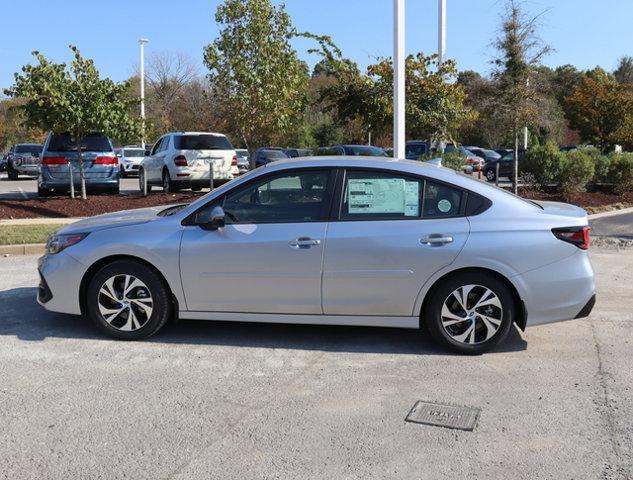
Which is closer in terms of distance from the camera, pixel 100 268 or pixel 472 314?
pixel 472 314


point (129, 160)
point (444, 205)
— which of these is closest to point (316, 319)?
point (444, 205)

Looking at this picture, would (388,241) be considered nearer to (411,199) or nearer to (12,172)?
(411,199)

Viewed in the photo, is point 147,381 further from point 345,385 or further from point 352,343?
point 352,343

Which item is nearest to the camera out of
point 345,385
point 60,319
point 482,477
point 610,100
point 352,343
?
point 482,477

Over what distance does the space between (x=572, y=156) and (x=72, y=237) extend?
15307mm

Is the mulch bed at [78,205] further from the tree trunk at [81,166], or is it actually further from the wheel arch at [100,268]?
the wheel arch at [100,268]

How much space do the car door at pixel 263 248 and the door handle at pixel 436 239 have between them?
81 cm

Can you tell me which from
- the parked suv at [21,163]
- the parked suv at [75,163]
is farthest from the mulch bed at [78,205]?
the parked suv at [21,163]

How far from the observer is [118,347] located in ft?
17.7

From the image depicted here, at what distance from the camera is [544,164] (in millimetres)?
18094

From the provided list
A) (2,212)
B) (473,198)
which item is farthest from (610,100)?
(473,198)

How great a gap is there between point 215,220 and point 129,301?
1.04 meters

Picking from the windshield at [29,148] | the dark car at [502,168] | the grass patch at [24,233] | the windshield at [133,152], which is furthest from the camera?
the windshield at [133,152]

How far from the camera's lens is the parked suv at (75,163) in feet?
52.7
